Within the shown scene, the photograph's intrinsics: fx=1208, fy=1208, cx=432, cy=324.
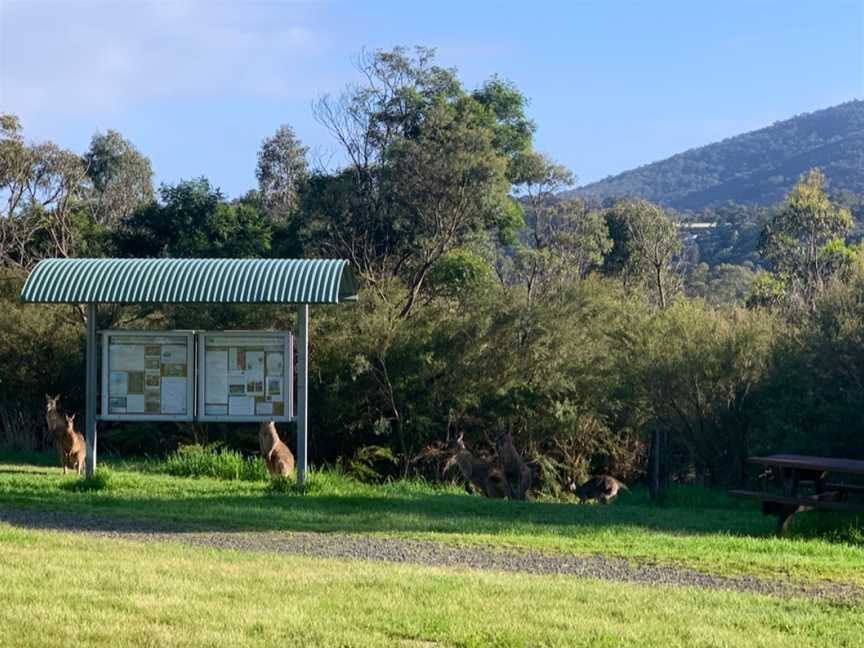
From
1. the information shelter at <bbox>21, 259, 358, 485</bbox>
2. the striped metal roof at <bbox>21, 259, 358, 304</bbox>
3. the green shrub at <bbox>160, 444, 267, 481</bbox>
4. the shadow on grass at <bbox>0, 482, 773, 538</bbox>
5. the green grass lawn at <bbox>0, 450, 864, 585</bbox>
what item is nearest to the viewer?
the green grass lawn at <bbox>0, 450, 864, 585</bbox>

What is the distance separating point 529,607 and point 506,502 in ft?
24.9

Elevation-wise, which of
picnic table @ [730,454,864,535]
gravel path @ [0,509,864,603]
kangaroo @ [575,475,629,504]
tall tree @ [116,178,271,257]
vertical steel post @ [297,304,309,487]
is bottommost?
kangaroo @ [575,475,629,504]

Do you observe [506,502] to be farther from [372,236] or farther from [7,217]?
[7,217]

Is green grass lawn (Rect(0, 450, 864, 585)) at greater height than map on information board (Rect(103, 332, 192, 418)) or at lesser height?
lesser

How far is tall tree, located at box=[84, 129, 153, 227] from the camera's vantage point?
56.2 meters

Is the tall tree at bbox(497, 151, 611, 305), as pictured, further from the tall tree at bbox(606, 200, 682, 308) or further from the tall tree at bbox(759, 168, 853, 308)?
the tall tree at bbox(759, 168, 853, 308)

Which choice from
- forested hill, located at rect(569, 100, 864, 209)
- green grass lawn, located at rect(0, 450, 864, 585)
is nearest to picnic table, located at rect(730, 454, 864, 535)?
green grass lawn, located at rect(0, 450, 864, 585)

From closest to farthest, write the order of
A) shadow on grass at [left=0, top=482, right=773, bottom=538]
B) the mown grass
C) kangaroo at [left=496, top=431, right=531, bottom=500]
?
the mown grass < shadow on grass at [left=0, top=482, right=773, bottom=538] < kangaroo at [left=496, top=431, right=531, bottom=500]

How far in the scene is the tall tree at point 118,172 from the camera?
56156mm

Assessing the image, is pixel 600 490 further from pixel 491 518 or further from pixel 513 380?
pixel 491 518

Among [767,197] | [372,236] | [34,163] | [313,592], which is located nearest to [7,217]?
[34,163]

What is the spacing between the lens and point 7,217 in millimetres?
36062

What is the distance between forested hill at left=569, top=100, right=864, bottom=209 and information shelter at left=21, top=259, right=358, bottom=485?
103 meters

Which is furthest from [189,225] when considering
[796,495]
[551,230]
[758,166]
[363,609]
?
[758,166]
